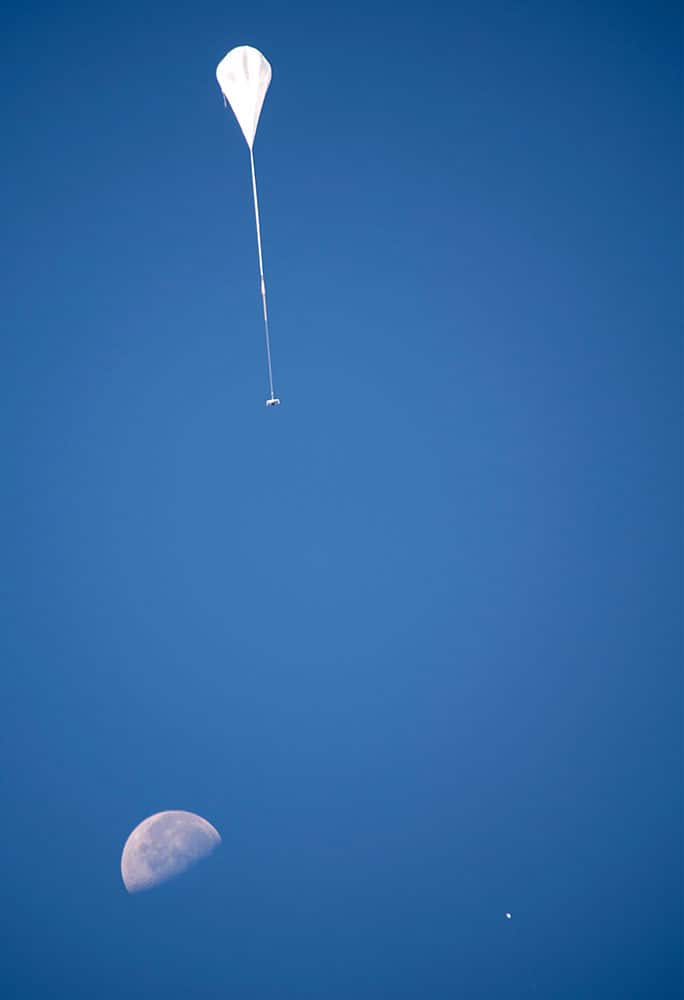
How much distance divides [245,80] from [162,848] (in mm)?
3081

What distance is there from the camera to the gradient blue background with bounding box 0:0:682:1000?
3.19 meters

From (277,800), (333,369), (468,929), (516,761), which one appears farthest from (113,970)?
(333,369)

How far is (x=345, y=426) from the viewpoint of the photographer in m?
3.29

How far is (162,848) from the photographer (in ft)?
10.6

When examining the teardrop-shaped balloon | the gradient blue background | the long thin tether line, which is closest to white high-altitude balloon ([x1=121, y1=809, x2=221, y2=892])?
the gradient blue background

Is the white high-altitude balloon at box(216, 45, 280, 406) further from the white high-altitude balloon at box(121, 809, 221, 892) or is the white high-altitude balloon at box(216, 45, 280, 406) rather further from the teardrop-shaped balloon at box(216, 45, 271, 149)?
the white high-altitude balloon at box(121, 809, 221, 892)

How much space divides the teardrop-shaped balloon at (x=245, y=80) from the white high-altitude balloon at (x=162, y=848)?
110 inches

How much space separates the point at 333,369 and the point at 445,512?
2.63 feet

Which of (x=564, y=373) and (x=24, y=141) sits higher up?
(x=24, y=141)

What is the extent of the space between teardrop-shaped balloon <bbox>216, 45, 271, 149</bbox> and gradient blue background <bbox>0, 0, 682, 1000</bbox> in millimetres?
468

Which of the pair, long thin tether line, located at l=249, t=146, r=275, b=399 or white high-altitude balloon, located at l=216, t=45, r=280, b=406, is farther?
long thin tether line, located at l=249, t=146, r=275, b=399

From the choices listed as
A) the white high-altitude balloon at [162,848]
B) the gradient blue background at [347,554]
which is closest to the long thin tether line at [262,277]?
the gradient blue background at [347,554]

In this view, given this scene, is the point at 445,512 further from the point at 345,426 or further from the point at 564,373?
the point at 564,373

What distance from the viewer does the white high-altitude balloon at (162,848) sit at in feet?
10.7
